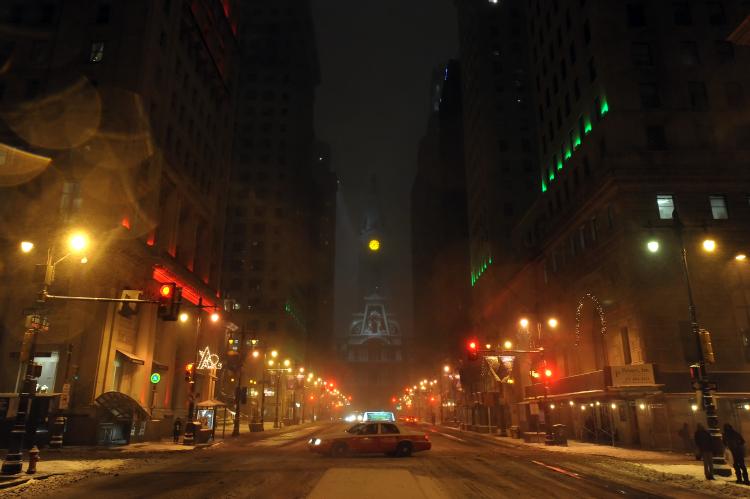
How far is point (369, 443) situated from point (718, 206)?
29559 millimetres

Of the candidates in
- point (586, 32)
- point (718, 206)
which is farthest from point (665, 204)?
point (586, 32)

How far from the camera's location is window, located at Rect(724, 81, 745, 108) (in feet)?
134

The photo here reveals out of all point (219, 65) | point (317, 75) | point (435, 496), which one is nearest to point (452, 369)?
point (219, 65)

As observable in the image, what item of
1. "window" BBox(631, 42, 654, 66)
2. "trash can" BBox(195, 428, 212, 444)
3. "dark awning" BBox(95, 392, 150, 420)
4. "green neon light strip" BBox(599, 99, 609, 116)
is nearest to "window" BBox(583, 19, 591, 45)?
"window" BBox(631, 42, 654, 66)

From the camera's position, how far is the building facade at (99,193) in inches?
1406

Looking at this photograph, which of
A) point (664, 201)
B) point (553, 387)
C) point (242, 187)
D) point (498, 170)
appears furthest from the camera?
point (242, 187)

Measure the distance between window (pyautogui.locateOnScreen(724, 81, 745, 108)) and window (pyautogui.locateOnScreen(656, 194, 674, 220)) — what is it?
9.44 m

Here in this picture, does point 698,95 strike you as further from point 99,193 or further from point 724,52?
point 99,193

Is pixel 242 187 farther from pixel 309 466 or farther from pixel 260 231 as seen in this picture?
pixel 309 466

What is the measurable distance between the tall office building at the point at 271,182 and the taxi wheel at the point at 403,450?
78.3m

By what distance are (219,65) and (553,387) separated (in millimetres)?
49760

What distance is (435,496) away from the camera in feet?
44.0

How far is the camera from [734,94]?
135 feet

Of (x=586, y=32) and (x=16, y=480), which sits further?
(x=586, y=32)
